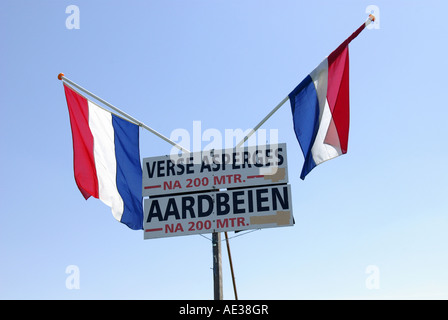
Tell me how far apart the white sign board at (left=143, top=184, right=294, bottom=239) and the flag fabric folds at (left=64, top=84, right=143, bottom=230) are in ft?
1.83

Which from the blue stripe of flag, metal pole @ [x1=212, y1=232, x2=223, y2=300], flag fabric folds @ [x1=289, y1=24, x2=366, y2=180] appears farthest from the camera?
the blue stripe of flag

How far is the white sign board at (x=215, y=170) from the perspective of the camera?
12625 mm

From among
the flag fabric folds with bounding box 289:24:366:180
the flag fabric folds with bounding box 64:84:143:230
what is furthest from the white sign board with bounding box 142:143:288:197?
the flag fabric folds with bounding box 289:24:366:180

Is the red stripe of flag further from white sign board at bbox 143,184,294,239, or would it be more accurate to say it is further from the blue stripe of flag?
white sign board at bbox 143,184,294,239

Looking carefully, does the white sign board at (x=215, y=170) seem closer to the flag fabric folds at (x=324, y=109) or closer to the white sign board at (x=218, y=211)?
the white sign board at (x=218, y=211)

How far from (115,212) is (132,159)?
5.14 feet

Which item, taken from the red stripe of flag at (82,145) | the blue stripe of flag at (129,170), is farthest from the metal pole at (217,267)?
the red stripe of flag at (82,145)

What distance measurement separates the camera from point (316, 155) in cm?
1166

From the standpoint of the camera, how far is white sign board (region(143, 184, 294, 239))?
12281 mm

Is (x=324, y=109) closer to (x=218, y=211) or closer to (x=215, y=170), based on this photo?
(x=215, y=170)

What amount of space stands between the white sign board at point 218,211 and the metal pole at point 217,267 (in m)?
0.26

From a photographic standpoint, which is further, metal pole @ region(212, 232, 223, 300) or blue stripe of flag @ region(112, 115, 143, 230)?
blue stripe of flag @ region(112, 115, 143, 230)

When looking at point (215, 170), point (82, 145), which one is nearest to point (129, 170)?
point (82, 145)
